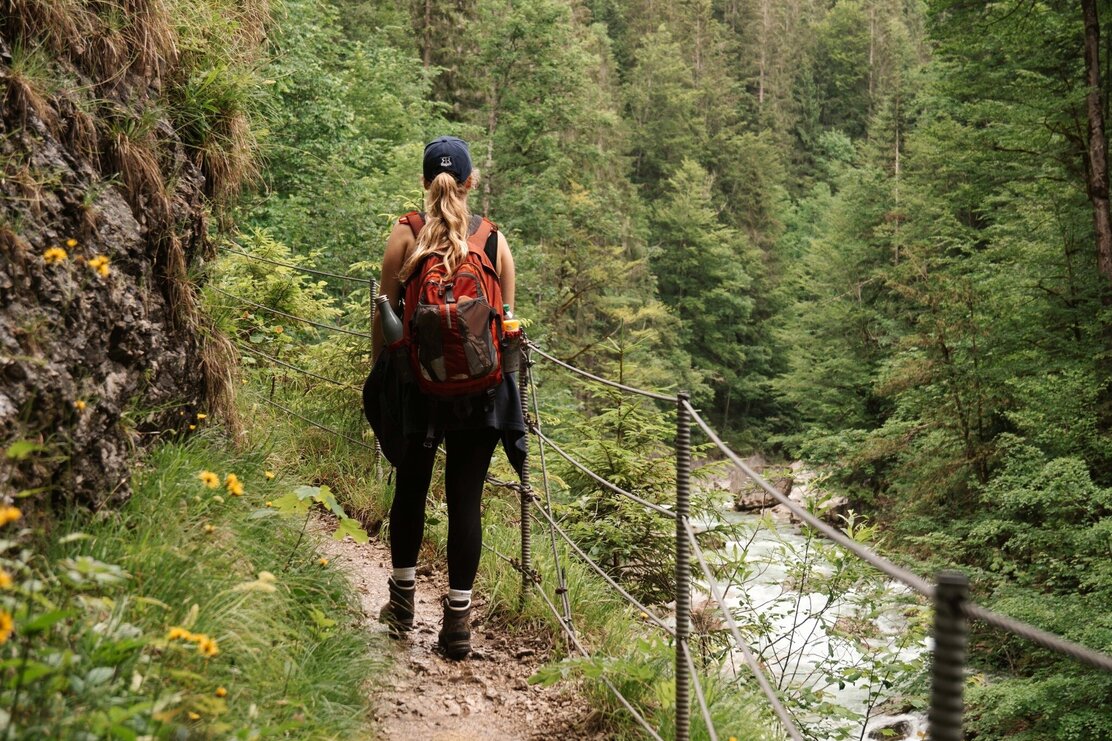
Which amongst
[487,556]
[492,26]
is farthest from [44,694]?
[492,26]

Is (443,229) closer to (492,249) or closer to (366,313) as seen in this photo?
(492,249)

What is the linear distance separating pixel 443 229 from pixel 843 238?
28451 mm

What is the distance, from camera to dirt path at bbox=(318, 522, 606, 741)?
3244mm

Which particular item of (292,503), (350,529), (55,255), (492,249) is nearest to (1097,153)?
(492,249)

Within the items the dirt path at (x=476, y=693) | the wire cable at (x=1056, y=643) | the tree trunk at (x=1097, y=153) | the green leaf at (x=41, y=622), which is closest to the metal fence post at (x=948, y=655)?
the wire cable at (x=1056, y=643)

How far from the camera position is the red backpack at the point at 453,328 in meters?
3.10

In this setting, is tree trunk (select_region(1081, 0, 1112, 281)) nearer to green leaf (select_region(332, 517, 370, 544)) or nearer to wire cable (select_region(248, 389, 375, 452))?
wire cable (select_region(248, 389, 375, 452))

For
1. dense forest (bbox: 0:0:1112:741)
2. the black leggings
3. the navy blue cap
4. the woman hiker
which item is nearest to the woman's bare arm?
the woman hiker

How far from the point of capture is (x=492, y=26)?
2441 cm

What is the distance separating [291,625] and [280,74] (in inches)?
429

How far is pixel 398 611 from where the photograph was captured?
147 inches

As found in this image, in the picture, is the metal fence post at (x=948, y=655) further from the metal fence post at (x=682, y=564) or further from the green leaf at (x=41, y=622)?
the green leaf at (x=41, y=622)

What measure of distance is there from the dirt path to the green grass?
205 mm

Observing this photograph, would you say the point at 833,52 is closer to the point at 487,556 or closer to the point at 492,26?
the point at 492,26
